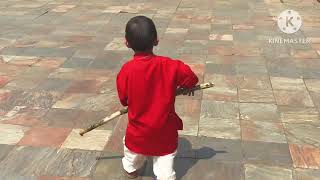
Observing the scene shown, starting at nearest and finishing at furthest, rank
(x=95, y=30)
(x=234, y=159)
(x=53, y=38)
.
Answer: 1. (x=234, y=159)
2. (x=53, y=38)
3. (x=95, y=30)

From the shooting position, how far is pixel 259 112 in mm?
5355

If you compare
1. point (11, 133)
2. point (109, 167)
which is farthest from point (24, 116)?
point (109, 167)

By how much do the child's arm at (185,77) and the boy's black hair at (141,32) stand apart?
30cm

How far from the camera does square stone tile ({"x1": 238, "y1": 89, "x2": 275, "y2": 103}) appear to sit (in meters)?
5.71

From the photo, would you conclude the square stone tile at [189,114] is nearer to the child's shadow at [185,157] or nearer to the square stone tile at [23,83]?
the child's shadow at [185,157]

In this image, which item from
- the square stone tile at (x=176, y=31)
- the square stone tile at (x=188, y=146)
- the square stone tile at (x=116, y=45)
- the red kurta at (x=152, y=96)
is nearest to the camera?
the red kurta at (x=152, y=96)

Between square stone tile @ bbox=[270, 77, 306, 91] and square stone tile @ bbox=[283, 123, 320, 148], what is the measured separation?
1.19 m

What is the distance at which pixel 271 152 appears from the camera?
4453 mm

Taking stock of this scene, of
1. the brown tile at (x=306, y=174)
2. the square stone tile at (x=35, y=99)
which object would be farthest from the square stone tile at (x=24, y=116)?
the brown tile at (x=306, y=174)

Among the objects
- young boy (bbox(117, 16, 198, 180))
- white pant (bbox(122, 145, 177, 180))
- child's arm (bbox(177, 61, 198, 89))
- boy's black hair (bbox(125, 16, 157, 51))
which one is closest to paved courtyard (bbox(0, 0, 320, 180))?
white pant (bbox(122, 145, 177, 180))

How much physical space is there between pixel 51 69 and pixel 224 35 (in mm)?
3712

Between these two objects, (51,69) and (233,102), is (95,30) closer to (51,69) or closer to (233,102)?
(51,69)

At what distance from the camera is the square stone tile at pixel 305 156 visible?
4.21 m

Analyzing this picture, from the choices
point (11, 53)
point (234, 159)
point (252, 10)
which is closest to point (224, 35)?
point (252, 10)
